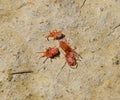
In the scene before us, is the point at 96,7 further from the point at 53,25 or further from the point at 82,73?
the point at 82,73

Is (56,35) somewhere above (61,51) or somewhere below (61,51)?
above

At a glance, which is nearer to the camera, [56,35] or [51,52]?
[51,52]

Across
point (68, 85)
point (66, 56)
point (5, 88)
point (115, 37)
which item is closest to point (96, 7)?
point (115, 37)

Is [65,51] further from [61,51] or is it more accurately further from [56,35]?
[56,35]

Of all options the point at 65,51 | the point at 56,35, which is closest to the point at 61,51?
the point at 65,51

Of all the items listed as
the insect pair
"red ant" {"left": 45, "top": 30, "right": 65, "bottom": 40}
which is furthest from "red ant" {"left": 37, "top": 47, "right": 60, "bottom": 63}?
"red ant" {"left": 45, "top": 30, "right": 65, "bottom": 40}

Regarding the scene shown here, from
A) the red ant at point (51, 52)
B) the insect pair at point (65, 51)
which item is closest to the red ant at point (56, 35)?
the insect pair at point (65, 51)

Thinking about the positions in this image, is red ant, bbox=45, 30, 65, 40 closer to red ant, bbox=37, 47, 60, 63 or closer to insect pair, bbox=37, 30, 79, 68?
insect pair, bbox=37, 30, 79, 68

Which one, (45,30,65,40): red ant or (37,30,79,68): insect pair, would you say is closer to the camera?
(37,30,79,68): insect pair
